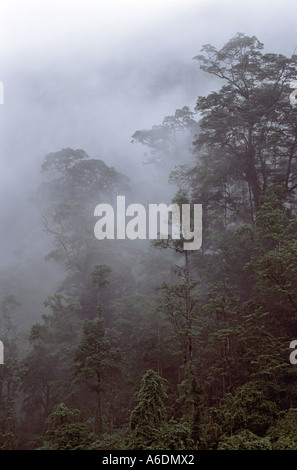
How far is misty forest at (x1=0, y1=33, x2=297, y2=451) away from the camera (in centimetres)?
1182

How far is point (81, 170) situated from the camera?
4409 cm

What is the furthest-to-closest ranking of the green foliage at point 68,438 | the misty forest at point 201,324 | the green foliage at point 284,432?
the misty forest at point 201,324 → the green foliage at point 68,438 → the green foliage at point 284,432

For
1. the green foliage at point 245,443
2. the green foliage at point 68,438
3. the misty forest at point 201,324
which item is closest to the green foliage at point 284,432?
the misty forest at point 201,324

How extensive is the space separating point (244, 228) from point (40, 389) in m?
15.1

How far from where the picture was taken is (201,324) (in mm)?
21359

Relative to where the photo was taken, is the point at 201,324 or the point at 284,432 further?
the point at 201,324

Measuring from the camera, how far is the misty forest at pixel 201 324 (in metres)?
11.8

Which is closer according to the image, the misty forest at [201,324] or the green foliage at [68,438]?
the green foliage at [68,438]

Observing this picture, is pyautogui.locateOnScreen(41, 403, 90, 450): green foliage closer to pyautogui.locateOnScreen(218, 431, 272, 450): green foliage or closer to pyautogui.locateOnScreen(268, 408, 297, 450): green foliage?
pyautogui.locateOnScreen(218, 431, 272, 450): green foliage

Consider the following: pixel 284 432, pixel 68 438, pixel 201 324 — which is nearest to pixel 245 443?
pixel 284 432

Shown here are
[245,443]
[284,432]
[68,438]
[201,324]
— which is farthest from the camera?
[201,324]

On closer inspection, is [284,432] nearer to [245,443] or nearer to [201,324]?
[245,443]

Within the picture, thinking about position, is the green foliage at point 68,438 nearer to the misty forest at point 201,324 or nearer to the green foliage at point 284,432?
the misty forest at point 201,324

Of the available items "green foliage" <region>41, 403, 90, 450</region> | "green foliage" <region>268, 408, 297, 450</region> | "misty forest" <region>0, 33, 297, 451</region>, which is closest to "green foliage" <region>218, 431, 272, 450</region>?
"misty forest" <region>0, 33, 297, 451</region>
